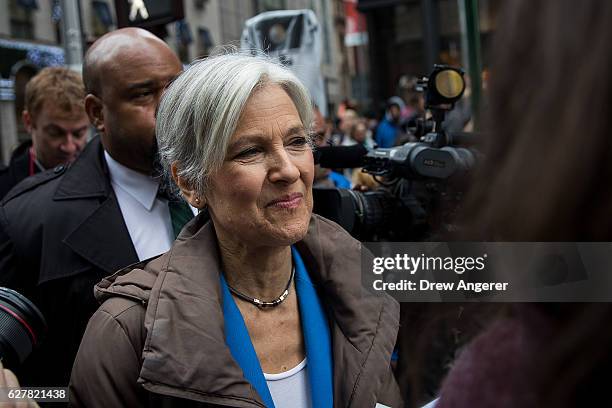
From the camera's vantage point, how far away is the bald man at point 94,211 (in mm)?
2082

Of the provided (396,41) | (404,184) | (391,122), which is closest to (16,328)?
(404,184)

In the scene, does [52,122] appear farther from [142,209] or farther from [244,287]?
[244,287]

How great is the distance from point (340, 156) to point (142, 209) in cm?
66

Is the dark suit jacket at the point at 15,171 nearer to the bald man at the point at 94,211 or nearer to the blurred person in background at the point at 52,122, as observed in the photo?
the blurred person in background at the point at 52,122

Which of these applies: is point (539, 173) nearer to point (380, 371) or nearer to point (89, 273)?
point (380, 371)

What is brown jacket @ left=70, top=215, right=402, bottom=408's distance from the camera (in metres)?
1.40

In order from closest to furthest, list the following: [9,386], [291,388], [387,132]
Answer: [9,386]
[291,388]
[387,132]

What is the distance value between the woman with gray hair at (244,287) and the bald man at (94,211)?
17.5 inches

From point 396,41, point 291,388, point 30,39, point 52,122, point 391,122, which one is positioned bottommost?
point 291,388

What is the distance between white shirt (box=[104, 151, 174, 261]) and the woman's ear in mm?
462

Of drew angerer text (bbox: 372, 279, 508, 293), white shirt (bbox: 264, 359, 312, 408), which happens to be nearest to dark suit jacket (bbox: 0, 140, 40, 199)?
white shirt (bbox: 264, 359, 312, 408)

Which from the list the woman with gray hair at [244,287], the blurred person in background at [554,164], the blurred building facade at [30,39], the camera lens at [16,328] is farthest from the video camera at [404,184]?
the blurred building facade at [30,39]

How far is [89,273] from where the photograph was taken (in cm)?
211

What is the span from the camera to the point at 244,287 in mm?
1747
